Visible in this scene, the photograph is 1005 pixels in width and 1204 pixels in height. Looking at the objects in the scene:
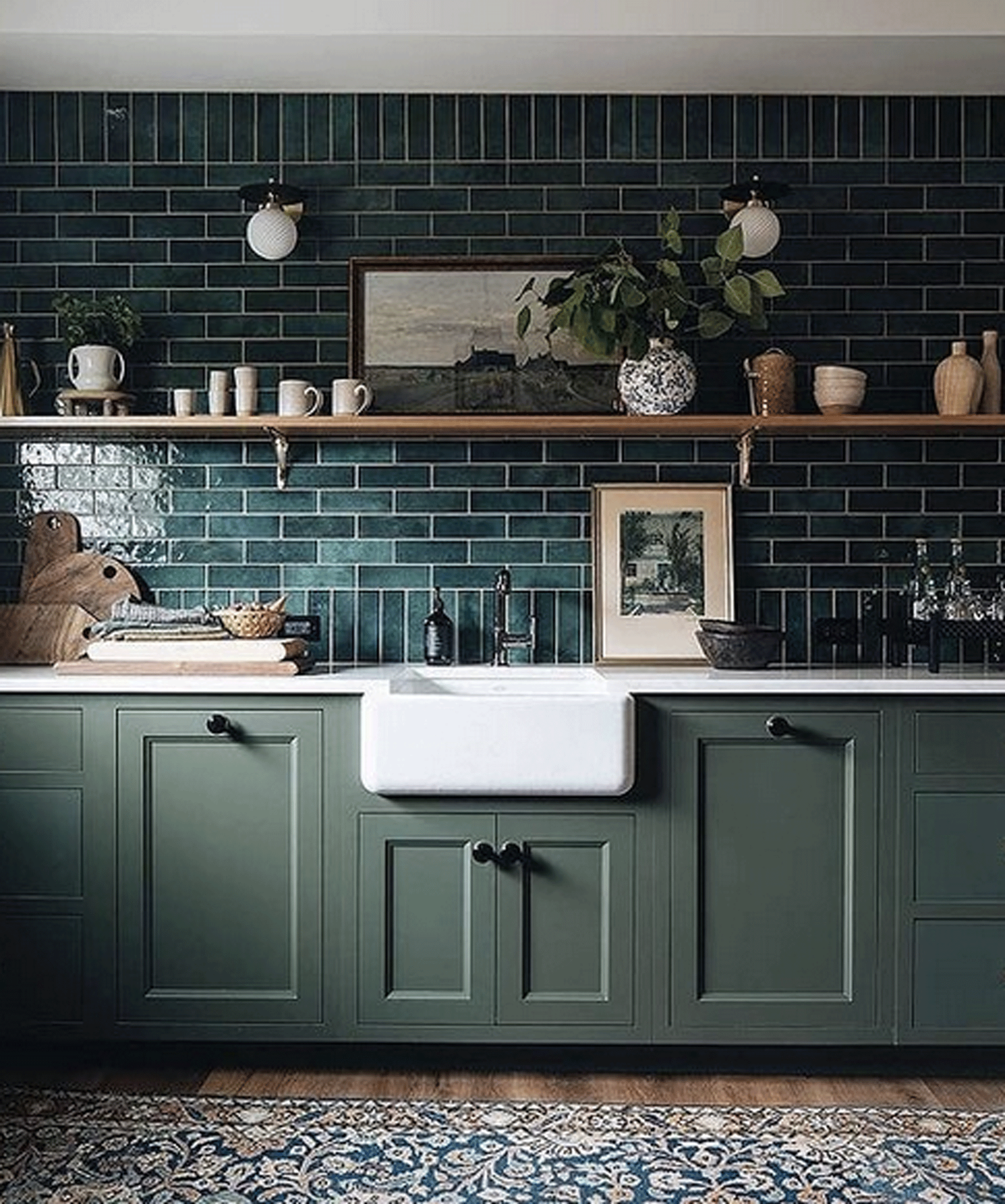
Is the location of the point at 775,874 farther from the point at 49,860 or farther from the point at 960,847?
the point at 49,860

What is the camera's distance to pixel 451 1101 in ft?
10.1

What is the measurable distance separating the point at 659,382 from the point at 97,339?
145 centimetres

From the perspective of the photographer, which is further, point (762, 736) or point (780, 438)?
point (780, 438)

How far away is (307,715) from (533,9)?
5.59 ft

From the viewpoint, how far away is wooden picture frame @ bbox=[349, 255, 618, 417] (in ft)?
12.3

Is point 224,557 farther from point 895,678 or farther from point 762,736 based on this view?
point 895,678

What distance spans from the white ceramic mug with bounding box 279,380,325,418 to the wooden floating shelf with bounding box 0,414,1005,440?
0.14ft

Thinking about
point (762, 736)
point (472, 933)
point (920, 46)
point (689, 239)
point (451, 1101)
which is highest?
point (920, 46)

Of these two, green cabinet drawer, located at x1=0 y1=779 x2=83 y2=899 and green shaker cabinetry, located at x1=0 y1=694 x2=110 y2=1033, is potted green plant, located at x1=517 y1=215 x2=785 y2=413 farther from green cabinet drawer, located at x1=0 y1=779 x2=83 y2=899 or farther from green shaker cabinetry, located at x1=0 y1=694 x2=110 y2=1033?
green cabinet drawer, located at x1=0 y1=779 x2=83 y2=899

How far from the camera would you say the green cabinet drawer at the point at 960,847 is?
316 cm

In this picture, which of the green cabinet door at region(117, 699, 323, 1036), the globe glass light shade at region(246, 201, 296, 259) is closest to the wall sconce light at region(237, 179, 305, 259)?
the globe glass light shade at region(246, 201, 296, 259)

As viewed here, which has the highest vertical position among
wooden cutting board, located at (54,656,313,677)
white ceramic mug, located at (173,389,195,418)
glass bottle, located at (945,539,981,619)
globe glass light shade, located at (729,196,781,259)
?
globe glass light shade, located at (729,196,781,259)

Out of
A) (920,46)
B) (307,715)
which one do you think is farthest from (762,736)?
(920,46)

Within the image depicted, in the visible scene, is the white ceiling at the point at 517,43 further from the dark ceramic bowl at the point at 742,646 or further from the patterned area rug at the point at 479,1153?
the patterned area rug at the point at 479,1153
